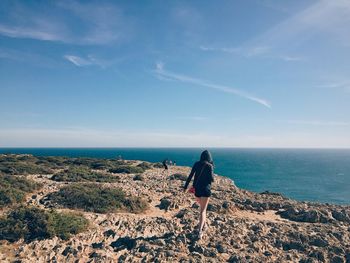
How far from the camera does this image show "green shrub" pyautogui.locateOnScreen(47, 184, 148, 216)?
48.2 ft

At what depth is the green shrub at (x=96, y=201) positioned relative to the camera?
48.2 ft

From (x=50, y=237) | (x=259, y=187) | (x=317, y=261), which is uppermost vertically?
(x=50, y=237)

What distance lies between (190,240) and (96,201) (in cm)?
563

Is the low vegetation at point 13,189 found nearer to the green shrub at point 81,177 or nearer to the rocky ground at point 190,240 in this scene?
the rocky ground at point 190,240

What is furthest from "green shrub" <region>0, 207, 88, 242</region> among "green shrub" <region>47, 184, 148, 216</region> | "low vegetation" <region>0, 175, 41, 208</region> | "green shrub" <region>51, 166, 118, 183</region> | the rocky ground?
"green shrub" <region>51, 166, 118, 183</region>

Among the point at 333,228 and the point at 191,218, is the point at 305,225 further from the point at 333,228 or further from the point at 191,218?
the point at 191,218

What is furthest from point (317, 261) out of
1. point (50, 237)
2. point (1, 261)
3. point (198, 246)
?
point (1, 261)

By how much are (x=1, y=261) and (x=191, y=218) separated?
747cm

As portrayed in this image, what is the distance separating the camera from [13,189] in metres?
15.6

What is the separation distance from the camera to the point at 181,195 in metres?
18.8

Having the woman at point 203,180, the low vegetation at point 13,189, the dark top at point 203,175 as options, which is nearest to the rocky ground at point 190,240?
the low vegetation at point 13,189

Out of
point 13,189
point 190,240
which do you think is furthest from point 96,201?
point 190,240

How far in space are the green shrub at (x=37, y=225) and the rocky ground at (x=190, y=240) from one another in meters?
0.34

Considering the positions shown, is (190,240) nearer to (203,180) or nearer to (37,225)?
(203,180)
